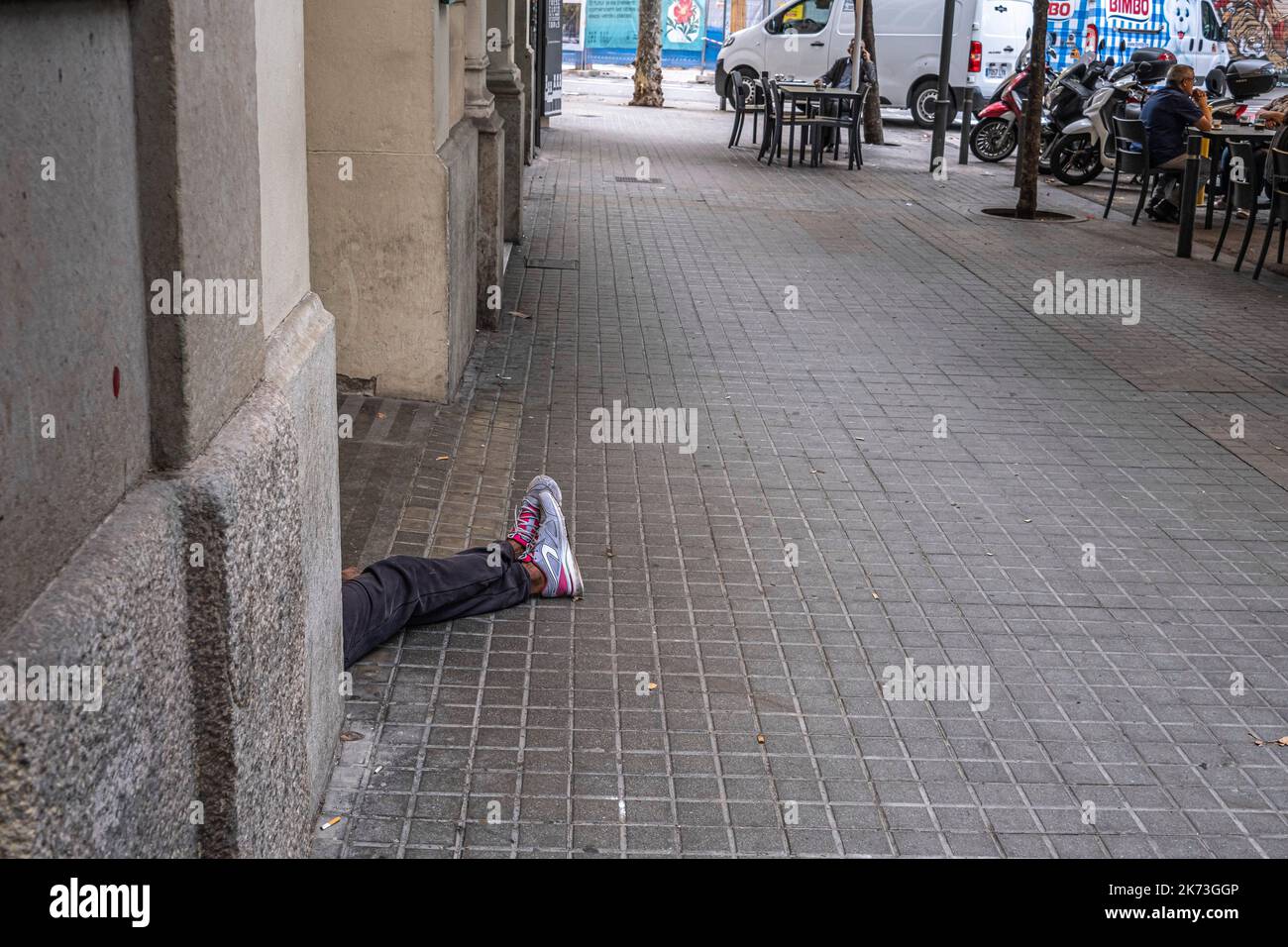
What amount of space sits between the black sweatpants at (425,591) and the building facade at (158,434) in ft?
2.54

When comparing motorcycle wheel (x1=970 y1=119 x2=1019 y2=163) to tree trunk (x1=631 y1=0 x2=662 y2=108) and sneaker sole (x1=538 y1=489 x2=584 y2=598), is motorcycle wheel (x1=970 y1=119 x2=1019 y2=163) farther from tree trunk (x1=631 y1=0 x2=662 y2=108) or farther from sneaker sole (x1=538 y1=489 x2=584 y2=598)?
sneaker sole (x1=538 y1=489 x2=584 y2=598)

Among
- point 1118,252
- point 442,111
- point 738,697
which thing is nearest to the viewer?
point 738,697

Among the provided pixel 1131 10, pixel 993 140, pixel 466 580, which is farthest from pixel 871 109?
pixel 466 580

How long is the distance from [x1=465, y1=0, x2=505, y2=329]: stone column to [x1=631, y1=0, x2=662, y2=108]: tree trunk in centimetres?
2162

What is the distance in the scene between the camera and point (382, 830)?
344 centimetres

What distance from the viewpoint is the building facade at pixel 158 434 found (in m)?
1.62

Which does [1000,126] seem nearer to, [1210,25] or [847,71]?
[847,71]

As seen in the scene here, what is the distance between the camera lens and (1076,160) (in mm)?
18547

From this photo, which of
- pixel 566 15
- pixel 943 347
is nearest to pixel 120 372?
pixel 943 347

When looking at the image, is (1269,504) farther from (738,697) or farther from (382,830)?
(382,830)

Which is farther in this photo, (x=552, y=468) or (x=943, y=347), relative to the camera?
(x=943, y=347)

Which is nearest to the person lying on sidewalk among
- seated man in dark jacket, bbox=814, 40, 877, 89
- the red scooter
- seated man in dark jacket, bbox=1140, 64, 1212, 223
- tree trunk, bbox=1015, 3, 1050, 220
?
tree trunk, bbox=1015, 3, 1050, 220

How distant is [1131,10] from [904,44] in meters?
4.82

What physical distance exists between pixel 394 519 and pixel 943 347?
4.85 meters
